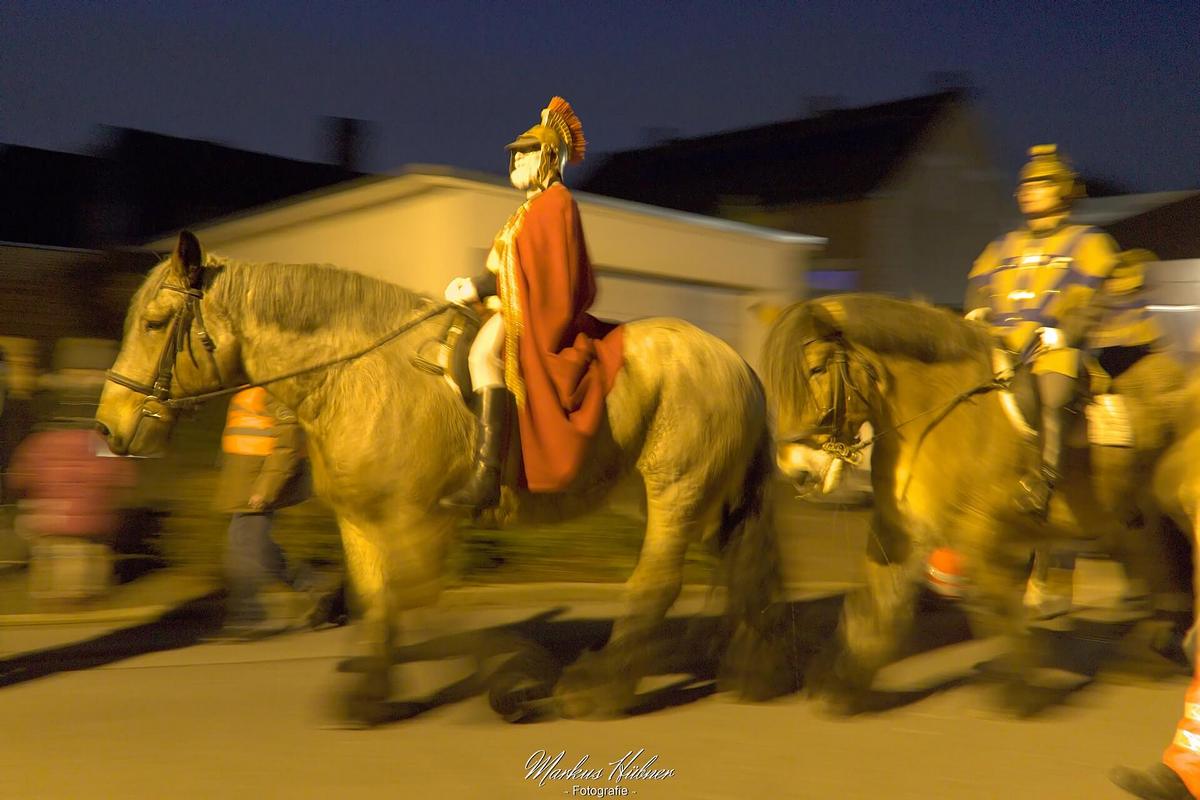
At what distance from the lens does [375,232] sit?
1242 cm

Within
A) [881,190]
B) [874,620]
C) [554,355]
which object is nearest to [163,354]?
[554,355]

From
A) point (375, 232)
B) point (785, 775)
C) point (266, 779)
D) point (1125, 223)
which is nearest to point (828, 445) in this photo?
point (785, 775)

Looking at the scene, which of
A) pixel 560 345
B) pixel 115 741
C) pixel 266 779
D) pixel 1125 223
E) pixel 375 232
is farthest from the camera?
pixel 1125 223

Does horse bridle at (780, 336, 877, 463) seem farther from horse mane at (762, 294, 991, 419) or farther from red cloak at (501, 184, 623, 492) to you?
red cloak at (501, 184, 623, 492)

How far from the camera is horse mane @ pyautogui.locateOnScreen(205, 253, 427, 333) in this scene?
5805 millimetres

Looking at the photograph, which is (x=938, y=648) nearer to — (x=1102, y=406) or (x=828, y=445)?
(x=1102, y=406)

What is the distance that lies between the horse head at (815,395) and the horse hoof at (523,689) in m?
1.51

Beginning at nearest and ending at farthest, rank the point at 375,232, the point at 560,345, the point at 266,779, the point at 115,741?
1. the point at 266,779
2. the point at 115,741
3. the point at 560,345
4. the point at 375,232

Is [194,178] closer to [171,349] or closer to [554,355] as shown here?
[171,349]

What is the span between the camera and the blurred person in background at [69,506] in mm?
8039

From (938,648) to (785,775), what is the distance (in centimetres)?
308

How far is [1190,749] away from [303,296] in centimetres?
412

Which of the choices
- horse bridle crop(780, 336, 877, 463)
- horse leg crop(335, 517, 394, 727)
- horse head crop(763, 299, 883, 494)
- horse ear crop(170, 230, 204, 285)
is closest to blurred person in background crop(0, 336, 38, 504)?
horse ear crop(170, 230, 204, 285)

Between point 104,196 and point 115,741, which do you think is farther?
point 104,196
